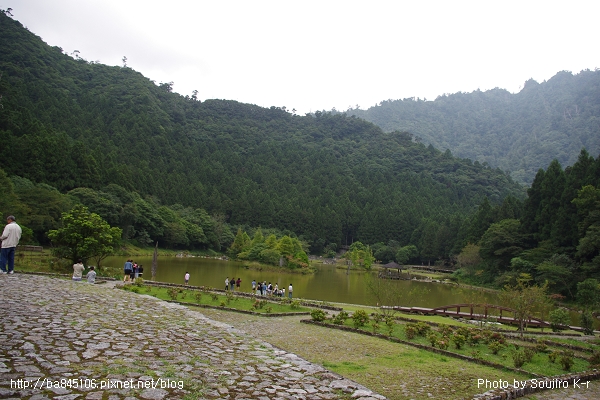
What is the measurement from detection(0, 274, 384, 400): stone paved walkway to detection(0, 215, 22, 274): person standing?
115 inches

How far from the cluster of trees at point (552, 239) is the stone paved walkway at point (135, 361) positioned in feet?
102

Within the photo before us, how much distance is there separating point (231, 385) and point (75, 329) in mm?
3378

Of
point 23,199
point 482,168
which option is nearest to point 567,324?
point 23,199

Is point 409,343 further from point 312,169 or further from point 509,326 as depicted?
point 312,169

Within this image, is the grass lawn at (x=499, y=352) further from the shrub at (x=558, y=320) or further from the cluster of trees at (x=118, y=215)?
the cluster of trees at (x=118, y=215)

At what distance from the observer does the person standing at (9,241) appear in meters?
11.3

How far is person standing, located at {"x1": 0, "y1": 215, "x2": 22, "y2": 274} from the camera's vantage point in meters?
11.3

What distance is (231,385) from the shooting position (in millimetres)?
5207

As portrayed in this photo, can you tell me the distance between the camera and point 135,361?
5.64m

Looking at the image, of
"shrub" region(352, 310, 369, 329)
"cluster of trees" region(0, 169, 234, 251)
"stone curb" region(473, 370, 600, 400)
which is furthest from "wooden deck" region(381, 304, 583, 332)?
"cluster of trees" region(0, 169, 234, 251)

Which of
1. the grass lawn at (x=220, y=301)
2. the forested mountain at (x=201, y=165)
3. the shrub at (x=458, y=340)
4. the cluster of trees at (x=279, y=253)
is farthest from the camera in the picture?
the forested mountain at (x=201, y=165)

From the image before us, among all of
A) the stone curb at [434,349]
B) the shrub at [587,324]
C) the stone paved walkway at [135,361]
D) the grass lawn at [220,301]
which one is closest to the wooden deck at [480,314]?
the shrub at [587,324]

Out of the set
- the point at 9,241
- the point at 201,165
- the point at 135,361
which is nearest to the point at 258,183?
the point at 201,165

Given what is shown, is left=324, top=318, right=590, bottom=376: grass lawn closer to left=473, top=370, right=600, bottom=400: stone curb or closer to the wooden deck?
left=473, top=370, right=600, bottom=400: stone curb
